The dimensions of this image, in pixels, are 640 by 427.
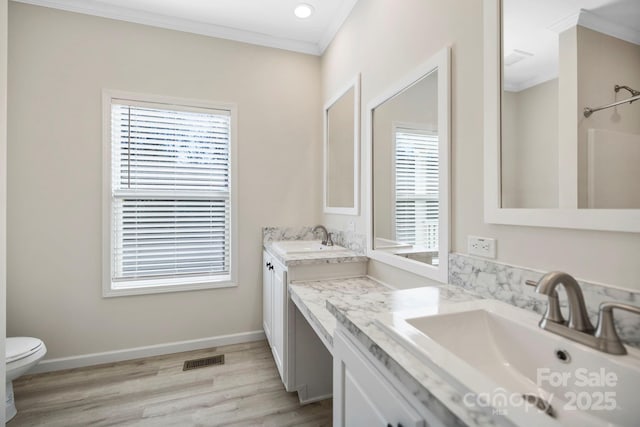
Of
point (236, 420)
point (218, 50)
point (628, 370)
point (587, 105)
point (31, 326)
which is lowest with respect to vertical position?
point (236, 420)

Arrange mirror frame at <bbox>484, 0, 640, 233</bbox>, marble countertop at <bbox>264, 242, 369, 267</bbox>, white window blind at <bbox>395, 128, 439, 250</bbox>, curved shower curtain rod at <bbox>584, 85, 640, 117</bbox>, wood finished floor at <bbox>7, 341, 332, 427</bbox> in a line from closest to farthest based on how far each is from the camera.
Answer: curved shower curtain rod at <bbox>584, 85, 640, 117</bbox>
mirror frame at <bbox>484, 0, 640, 233</bbox>
white window blind at <bbox>395, 128, 439, 250</bbox>
wood finished floor at <bbox>7, 341, 332, 427</bbox>
marble countertop at <bbox>264, 242, 369, 267</bbox>

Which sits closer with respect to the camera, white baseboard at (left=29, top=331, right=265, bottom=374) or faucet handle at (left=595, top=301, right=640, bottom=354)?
faucet handle at (left=595, top=301, right=640, bottom=354)

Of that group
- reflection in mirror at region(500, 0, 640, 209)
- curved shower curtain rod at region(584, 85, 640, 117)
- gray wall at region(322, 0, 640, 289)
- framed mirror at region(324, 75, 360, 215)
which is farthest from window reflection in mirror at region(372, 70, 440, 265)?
curved shower curtain rod at region(584, 85, 640, 117)

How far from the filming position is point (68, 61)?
2.28m

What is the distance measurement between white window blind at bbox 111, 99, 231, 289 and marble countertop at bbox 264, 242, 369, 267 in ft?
3.15

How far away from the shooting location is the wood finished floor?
1.74m

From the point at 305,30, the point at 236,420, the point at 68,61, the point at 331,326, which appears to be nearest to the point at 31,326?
the point at 236,420

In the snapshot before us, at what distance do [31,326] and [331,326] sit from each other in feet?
8.05

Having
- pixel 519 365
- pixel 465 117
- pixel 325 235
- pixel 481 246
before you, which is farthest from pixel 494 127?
pixel 325 235

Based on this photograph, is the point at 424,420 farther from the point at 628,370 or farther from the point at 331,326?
the point at 331,326

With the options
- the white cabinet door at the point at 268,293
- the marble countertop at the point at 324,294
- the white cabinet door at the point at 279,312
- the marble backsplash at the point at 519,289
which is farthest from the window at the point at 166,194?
the marble backsplash at the point at 519,289

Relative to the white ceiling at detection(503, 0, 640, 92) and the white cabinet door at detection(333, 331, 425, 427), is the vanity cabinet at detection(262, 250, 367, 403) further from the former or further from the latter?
the white ceiling at detection(503, 0, 640, 92)

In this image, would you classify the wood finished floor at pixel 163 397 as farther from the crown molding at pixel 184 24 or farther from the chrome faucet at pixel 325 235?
the crown molding at pixel 184 24

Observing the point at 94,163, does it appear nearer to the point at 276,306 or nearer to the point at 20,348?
the point at 20,348
